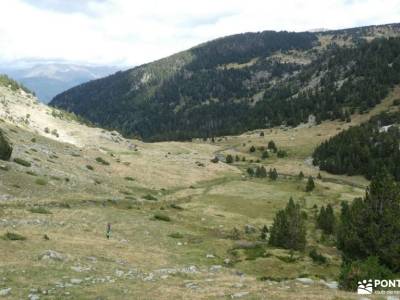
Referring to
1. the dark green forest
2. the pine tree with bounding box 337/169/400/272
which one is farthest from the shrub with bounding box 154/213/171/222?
the dark green forest

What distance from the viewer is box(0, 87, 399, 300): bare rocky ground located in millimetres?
24344

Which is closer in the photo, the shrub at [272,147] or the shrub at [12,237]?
the shrub at [12,237]

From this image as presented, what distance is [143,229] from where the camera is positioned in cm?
4528

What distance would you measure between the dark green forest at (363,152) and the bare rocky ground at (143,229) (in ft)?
84.9

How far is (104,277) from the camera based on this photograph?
86.6ft

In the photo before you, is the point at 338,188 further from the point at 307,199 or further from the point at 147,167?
the point at 147,167

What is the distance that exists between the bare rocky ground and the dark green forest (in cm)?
2587

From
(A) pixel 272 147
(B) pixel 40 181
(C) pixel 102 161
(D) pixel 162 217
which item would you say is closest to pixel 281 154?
(A) pixel 272 147

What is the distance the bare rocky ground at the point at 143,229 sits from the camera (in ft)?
79.9

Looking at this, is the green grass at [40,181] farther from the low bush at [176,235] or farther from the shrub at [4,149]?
the low bush at [176,235]

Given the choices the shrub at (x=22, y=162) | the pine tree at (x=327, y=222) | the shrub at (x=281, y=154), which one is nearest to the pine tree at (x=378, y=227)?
the pine tree at (x=327, y=222)

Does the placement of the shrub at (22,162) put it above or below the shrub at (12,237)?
above

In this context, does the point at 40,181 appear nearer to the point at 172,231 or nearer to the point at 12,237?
the point at 172,231

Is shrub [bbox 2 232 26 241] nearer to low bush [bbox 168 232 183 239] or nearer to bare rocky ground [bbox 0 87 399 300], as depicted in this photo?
bare rocky ground [bbox 0 87 399 300]
